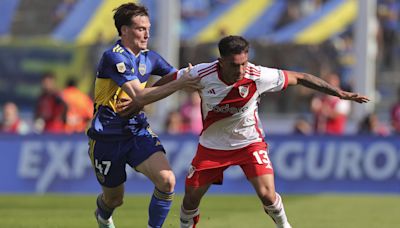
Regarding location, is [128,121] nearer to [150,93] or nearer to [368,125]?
[150,93]

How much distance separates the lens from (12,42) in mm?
25297

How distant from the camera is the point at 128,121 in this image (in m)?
10.6

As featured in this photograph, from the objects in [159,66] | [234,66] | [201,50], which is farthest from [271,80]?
[201,50]

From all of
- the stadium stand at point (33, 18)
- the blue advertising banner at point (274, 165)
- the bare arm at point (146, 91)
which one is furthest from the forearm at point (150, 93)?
the stadium stand at point (33, 18)

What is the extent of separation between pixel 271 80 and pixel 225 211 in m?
5.68

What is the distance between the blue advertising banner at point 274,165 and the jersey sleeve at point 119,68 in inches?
375

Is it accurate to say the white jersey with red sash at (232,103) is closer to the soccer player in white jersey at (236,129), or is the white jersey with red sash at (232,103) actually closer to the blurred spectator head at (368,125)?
the soccer player in white jersey at (236,129)

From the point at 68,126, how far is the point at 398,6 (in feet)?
25.8

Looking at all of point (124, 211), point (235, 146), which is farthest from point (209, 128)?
point (124, 211)

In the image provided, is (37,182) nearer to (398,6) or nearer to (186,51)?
(186,51)

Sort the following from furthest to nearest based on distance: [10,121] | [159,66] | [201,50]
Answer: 1. [201,50]
2. [10,121]
3. [159,66]

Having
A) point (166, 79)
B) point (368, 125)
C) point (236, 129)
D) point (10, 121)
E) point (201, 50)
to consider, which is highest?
point (166, 79)

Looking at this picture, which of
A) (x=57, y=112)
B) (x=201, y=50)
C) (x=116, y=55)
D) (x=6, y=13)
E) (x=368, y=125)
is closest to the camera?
(x=116, y=55)

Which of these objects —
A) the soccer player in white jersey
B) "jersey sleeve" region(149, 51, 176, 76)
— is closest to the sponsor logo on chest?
the soccer player in white jersey
